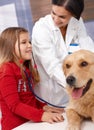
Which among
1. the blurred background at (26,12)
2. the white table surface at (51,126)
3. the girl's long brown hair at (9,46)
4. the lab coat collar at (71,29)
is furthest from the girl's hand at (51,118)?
the blurred background at (26,12)

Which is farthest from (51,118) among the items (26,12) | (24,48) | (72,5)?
(26,12)

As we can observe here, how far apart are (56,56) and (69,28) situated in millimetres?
239

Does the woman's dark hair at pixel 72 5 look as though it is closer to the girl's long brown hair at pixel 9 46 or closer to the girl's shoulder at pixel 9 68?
the girl's long brown hair at pixel 9 46

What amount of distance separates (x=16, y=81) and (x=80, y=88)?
15.8 inches

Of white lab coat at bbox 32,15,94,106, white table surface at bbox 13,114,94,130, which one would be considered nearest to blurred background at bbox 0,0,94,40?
white lab coat at bbox 32,15,94,106

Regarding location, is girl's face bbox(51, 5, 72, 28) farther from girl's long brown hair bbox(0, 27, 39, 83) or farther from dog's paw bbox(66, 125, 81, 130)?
dog's paw bbox(66, 125, 81, 130)

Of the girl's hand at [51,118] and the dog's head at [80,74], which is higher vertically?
the dog's head at [80,74]

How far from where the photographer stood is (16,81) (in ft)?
5.10

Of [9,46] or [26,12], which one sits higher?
[26,12]

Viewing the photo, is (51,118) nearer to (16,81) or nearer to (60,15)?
(16,81)

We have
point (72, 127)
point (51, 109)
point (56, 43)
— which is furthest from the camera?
point (56, 43)

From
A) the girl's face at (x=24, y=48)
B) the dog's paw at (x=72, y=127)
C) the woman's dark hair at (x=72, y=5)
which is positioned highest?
the woman's dark hair at (x=72, y=5)

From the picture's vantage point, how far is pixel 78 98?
136cm

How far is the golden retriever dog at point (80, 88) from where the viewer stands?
1303 mm
